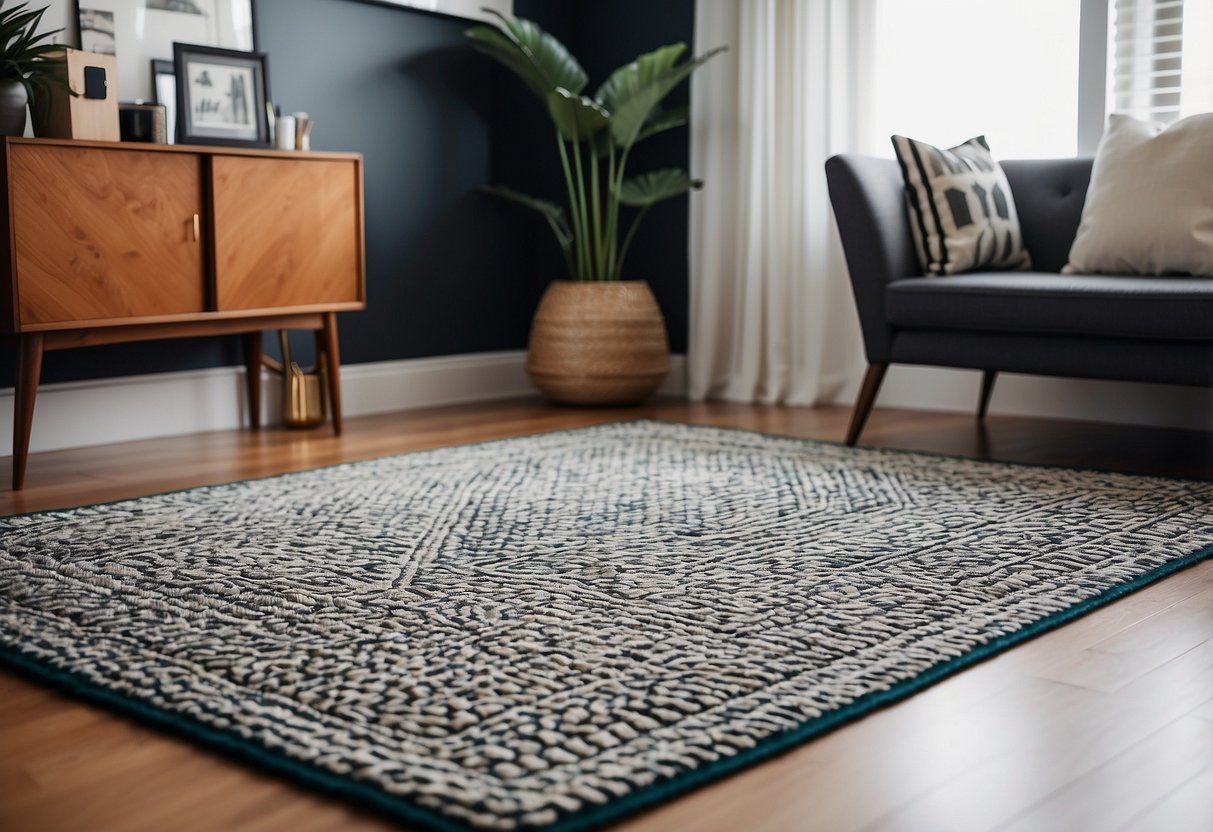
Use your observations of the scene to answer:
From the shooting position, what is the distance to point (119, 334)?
3.01 metres

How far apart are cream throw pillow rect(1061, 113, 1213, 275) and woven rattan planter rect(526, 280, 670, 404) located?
141 centimetres

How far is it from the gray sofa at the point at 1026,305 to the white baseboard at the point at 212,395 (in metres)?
1.46

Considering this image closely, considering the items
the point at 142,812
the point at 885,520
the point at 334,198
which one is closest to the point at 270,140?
the point at 334,198

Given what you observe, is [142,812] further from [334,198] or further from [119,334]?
[334,198]

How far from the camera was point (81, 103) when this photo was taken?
2.91m

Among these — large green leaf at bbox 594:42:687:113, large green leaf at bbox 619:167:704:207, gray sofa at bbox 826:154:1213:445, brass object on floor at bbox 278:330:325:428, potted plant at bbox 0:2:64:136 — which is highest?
large green leaf at bbox 594:42:687:113

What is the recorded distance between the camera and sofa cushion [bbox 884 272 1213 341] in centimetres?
267

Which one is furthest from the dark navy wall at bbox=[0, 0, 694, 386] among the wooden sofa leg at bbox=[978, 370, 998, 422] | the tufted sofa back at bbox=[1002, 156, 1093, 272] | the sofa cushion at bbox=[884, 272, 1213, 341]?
the sofa cushion at bbox=[884, 272, 1213, 341]

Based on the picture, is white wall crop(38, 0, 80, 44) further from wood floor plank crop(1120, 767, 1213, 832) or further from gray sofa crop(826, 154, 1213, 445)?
wood floor plank crop(1120, 767, 1213, 832)

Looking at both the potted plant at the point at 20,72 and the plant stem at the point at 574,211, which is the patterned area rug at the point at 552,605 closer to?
the potted plant at the point at 20,72

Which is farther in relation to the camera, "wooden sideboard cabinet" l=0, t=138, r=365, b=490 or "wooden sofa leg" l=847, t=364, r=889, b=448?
"wooden sofa leg" l=847, t=364, r=889, b=448

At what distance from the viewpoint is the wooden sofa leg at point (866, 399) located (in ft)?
10.6

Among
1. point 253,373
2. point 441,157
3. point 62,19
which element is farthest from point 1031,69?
point 62,19

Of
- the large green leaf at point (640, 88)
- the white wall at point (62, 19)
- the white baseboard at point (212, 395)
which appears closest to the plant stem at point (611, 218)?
the large green leaf at point (640, 88)
